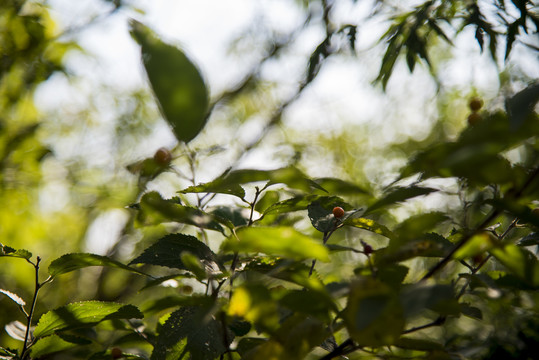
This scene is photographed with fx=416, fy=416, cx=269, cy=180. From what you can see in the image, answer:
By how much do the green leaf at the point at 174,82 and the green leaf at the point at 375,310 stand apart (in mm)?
203

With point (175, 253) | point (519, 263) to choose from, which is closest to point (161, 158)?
point (175, 253)

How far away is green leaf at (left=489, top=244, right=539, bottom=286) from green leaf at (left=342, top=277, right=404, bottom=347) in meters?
0.13

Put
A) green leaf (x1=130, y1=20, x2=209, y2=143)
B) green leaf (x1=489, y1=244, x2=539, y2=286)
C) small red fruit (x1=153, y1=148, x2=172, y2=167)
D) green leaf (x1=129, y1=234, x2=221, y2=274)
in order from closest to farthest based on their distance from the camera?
green leaf (x1=130, y1=20, x2=209, y2=143), green leaf (x1=489, y1=244, x2=539, y2=286), green leaf (x1=129, y1=234, x2=221, y2=274), small red fruit (x1=153, y1=148, x2=172, y2=167)

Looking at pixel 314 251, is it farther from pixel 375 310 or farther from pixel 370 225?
pixel 370 225

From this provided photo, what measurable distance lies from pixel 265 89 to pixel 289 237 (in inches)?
78.5

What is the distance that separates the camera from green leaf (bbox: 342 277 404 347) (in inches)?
13.9

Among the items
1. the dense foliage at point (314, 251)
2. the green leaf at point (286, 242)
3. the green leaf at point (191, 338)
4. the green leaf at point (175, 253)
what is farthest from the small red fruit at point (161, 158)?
the green leaf at point (286, 242)

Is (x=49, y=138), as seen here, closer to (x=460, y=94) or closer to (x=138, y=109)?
(x=138, y=109)

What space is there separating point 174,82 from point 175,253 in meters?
0.32

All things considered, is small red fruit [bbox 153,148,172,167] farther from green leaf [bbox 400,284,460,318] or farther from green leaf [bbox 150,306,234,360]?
green leaf [bbox 400,284,460,318]

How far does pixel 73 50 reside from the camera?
1999 millimetres

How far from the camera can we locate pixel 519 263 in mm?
429

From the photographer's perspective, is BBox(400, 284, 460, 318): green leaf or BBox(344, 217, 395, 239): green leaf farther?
BBox(344, 217, 395, 239): green leaf

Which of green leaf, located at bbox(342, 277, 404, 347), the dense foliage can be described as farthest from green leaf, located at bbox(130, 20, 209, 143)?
green leaf, located at bbox(342, 277, 404, 347)
